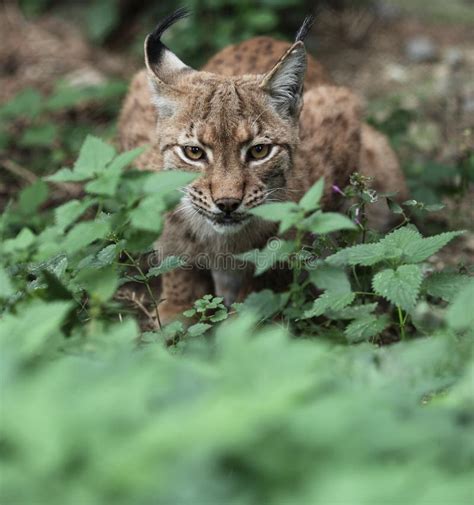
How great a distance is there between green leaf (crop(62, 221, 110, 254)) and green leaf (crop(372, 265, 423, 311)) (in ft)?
3.38

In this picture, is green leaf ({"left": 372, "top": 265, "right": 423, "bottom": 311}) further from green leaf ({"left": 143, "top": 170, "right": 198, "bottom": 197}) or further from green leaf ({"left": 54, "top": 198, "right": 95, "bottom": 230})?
green leaf ({"left": 54, "top": 198, "right": 95, "bottom": 230})

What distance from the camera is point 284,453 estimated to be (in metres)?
1.85

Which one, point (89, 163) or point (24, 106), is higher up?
point (89, 163)

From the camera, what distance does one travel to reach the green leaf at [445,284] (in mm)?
3486

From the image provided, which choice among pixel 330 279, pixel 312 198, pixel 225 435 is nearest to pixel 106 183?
pixel 312 198

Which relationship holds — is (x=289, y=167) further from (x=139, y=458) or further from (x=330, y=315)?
(x=139, y=458)

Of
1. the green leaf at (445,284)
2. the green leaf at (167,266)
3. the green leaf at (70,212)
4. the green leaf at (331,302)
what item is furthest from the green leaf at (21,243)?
the green leaf at (445,284)

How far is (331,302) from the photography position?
333 cm

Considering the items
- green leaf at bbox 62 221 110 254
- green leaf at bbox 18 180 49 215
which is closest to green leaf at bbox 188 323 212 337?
green leaf at bbox 62 221 110 254

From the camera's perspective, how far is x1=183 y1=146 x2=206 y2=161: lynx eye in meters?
4.17

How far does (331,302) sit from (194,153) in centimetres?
123

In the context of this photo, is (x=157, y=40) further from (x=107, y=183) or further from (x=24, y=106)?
(x=24, y=106)

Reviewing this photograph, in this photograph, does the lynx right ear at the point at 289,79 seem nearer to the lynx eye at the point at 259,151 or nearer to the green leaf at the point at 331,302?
the lynx eye at the point at 259,151

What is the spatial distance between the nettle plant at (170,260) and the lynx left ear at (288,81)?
70 centimetres
